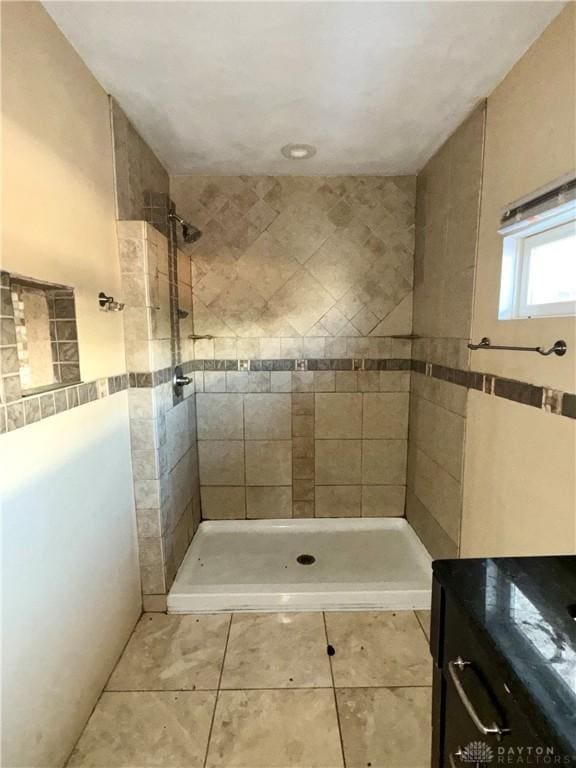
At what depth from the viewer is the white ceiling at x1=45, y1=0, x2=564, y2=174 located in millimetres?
1129

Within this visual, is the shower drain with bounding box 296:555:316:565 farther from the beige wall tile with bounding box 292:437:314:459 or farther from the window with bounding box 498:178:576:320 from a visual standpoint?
the window with bounding box 498:178:576:320

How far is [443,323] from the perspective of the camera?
1.96m

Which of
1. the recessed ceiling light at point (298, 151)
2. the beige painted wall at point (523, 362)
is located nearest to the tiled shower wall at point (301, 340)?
the recessed ceiling light at point (298, 151)

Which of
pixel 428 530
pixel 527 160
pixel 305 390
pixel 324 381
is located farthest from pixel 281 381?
pixel 527 160

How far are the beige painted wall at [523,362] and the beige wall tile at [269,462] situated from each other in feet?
3.86

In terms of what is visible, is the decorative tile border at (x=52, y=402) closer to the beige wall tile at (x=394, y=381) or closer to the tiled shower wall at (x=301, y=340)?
Result: the tiled shower wall at (x=301, y=340)

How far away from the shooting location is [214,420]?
8.20ft

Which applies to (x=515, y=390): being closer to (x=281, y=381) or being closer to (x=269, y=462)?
(x=281, y=381)

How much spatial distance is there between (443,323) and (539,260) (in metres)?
0.65

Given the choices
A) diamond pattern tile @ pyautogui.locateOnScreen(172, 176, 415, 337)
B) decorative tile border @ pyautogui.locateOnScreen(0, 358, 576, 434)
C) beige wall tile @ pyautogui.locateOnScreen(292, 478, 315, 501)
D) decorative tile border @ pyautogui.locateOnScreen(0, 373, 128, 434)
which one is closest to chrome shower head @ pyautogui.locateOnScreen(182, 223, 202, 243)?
diamond pattern tile @ pyautogui.locateOnScreen(172, 176, 415, 337)

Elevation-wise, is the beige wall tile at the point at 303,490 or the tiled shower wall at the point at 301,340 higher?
the tiled shower wall at the point at 301,340

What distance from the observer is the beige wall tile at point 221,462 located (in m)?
2.52

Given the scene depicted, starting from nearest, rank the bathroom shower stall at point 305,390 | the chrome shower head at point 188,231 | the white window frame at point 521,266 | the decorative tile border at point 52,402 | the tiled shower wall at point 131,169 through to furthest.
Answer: the decorative tile border at point 52,402, the white window frame at point 521,266, the tiled shower wall at point 131,169, the bathroom shower stall at point 305,390, the chrome shower head at point 188,231

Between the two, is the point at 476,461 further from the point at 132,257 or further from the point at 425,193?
the point at 132,257
